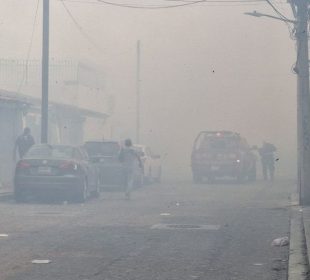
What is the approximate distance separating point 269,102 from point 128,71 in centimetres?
987

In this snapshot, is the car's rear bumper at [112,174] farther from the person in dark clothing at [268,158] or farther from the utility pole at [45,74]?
the person in dark clothing at [268,158]

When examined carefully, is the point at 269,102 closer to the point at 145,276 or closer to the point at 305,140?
the point at 305,140

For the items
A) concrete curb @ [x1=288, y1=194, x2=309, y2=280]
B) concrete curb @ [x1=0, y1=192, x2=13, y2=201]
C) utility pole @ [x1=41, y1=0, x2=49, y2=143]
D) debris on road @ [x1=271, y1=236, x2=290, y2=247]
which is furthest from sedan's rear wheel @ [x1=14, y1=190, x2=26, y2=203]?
debris on road @ [x1=271, y1=236, x2=290, y2=247]

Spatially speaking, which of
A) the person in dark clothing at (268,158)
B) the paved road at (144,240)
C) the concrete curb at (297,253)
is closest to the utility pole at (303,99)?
the paved road at (144,240)

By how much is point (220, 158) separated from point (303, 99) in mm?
12406

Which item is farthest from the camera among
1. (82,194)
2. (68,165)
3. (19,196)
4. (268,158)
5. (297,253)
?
(268,158)

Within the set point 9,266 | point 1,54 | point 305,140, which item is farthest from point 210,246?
point 1,54

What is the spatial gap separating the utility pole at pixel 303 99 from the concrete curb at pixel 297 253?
2.61 m

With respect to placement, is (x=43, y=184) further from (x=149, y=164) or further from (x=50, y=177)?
(x=149, y=164)

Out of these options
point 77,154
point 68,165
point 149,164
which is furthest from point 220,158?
point 68,165

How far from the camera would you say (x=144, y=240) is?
11.0 m

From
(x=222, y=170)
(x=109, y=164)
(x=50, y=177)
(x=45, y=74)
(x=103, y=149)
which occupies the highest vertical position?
(x=45, y=74)

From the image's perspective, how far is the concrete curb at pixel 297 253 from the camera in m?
8.25

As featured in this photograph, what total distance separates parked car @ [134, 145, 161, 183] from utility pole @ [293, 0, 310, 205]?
9734mm
